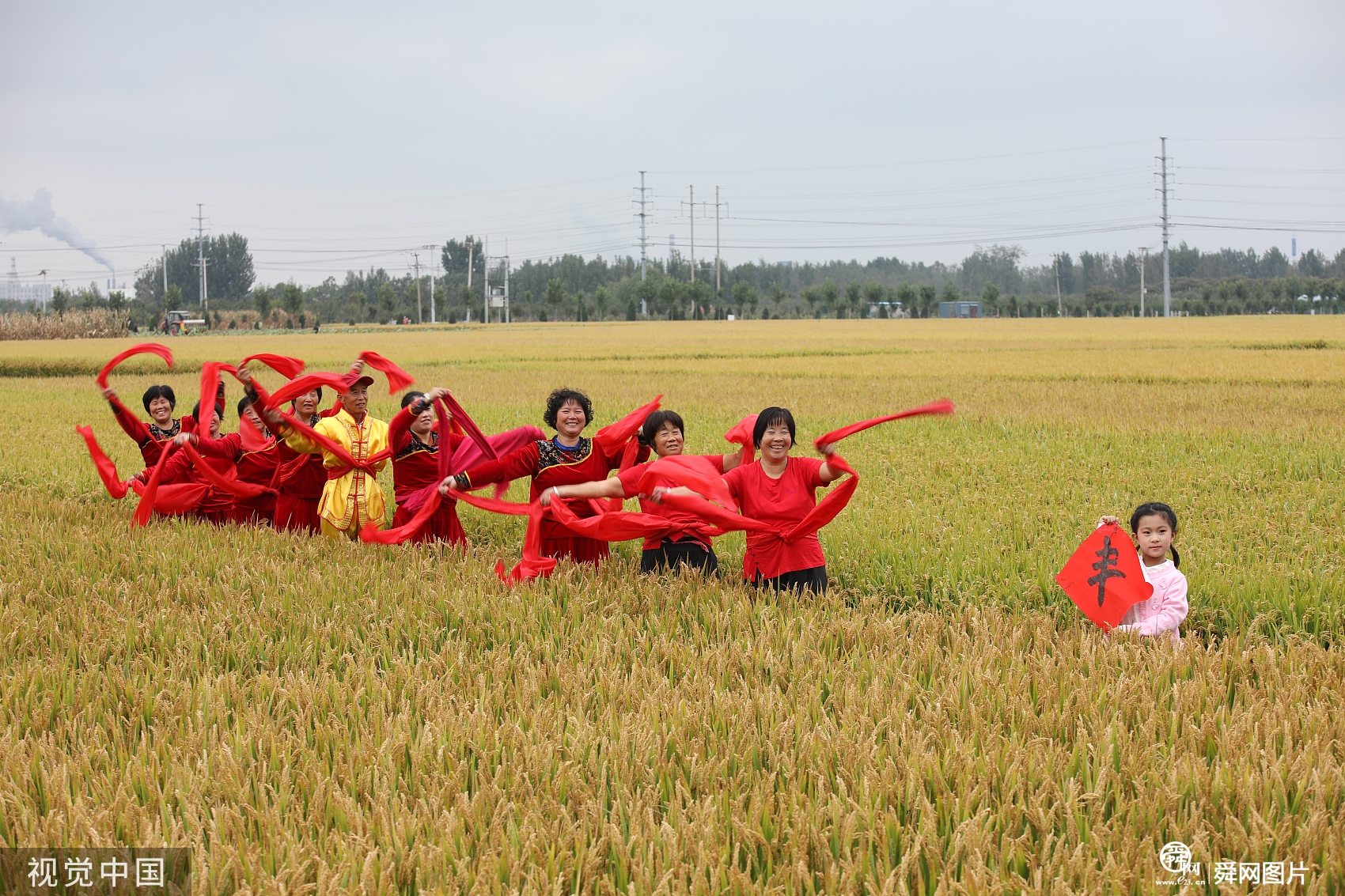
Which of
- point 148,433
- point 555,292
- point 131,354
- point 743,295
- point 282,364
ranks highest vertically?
point 555,292

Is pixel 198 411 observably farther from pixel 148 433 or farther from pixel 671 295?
pixel 671 295

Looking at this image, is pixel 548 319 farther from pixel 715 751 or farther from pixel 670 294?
pixel 715 751

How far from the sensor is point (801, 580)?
18.6ft

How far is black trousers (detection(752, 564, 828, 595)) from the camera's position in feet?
18.5

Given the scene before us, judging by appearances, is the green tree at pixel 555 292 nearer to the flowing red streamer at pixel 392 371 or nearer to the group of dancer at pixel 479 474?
the group of dancer at pixel 479 474

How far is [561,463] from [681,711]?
9.93 feet

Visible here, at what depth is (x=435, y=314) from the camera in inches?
3920

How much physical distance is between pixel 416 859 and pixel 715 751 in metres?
1.09

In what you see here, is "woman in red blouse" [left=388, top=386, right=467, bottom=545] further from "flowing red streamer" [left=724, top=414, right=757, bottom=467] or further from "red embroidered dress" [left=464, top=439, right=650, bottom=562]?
"flowing red streamer" [left=724, top=414, right=757, bottom=467]

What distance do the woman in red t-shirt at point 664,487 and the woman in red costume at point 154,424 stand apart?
403 centimetres

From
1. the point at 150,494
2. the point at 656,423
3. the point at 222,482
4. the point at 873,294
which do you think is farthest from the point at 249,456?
the point at 873,294

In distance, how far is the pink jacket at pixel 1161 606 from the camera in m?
4.78

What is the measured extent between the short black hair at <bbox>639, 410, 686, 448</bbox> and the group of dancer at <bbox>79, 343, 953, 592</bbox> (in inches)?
0.4

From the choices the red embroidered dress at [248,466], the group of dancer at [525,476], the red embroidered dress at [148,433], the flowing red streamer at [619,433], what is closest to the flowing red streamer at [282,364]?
the group of dancer at [525,476]
